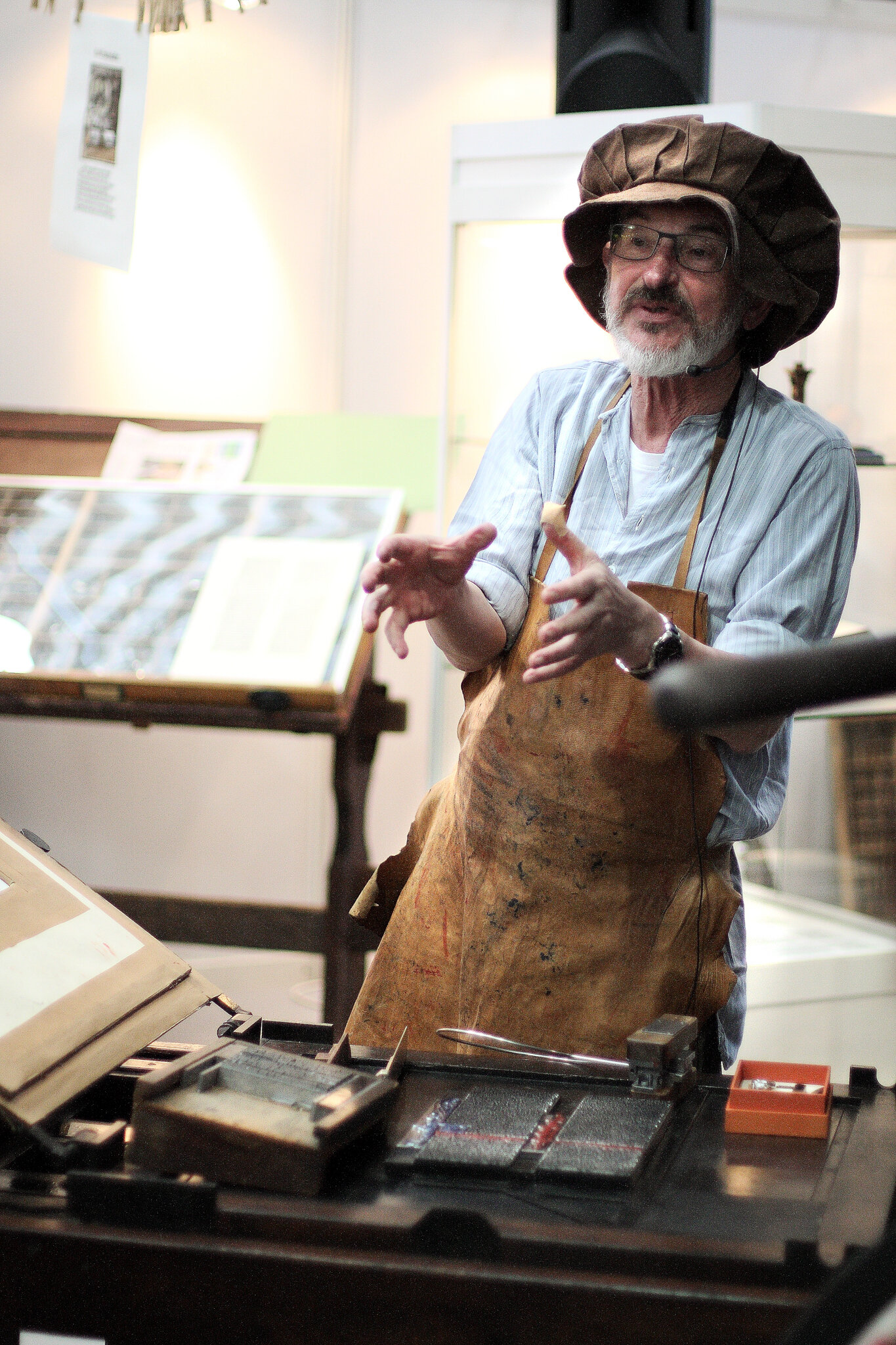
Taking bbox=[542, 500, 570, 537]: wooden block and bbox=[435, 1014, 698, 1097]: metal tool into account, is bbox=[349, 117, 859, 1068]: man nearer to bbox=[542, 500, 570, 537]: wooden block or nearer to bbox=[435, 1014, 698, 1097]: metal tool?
bbox=[542, 500, 570, 537]: wooden block

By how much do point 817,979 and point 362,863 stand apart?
3.48ft

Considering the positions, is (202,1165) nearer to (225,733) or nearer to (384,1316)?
(384,1316)

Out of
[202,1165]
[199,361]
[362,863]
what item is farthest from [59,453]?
[202,1165]

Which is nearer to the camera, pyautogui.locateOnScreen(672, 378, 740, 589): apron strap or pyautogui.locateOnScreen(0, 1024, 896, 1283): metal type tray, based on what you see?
pyautogui.locateOnScreen(0, 1024, 896, 1283): metal type tray

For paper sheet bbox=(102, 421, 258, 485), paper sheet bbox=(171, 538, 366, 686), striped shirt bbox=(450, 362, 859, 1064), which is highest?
paper sheet bbox=(102, 421, 258, 485)

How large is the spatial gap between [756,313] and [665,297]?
0.49 feet

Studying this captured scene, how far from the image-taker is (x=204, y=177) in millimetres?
4238

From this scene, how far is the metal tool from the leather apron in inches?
8.8

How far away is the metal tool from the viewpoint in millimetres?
1247

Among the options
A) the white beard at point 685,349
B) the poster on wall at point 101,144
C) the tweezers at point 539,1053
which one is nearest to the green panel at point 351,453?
the poster on wall at point 101,144

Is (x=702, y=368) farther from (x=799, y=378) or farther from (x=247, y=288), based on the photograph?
(x=247, y=288)

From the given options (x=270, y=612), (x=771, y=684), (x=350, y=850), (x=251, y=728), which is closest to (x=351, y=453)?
(x=270, y=612)

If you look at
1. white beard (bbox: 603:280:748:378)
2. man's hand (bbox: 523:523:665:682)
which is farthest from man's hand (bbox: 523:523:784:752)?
white beard (bbox: 603:280:748:378)

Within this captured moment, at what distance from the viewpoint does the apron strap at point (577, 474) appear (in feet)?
5.75
